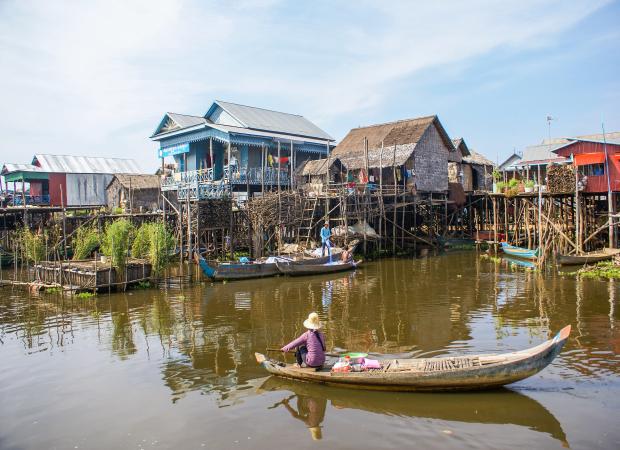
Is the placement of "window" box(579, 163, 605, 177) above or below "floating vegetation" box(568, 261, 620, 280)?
above

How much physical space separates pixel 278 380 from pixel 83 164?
3382 cm

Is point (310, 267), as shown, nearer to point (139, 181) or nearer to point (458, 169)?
point (458, 169)

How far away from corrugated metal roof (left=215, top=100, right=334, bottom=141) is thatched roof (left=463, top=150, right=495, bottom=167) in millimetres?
11052

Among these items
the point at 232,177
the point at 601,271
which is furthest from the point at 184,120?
the point at 601,271

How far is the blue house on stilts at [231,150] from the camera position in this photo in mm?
25562

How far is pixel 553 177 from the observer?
21344 mm

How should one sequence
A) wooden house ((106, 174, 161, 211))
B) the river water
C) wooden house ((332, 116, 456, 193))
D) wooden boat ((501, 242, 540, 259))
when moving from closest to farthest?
the river water
wooden boat ((501, 242, 540, 259))
wooden house ((332, 116, 456, 193))
wooden house ((106, 174, 161, 211))

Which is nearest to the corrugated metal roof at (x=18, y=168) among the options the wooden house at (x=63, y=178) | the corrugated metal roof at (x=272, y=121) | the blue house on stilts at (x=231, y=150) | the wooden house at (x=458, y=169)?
the wooden house at (x=63, y=178)

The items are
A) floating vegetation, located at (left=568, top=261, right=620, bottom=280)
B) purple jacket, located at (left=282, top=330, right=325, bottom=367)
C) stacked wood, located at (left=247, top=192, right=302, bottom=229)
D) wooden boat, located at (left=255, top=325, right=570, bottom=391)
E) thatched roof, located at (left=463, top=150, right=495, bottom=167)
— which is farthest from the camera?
thatched roof, located at (left=463, top=150, right=495, bottom=167)

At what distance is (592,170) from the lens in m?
21.9

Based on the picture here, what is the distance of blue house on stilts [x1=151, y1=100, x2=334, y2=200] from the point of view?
25562mm

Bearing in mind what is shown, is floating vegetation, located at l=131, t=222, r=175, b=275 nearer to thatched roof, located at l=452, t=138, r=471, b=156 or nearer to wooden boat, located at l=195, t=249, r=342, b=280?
wooden boat, located at l=195, t=249, r=342, b=280

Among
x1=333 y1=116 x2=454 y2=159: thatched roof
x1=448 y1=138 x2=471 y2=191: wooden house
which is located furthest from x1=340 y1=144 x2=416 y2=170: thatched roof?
x1=448 y1=138 x2=471 y2=191: wooden house

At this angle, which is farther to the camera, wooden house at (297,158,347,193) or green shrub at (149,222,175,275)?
wooden house at (297,158,347,193)
